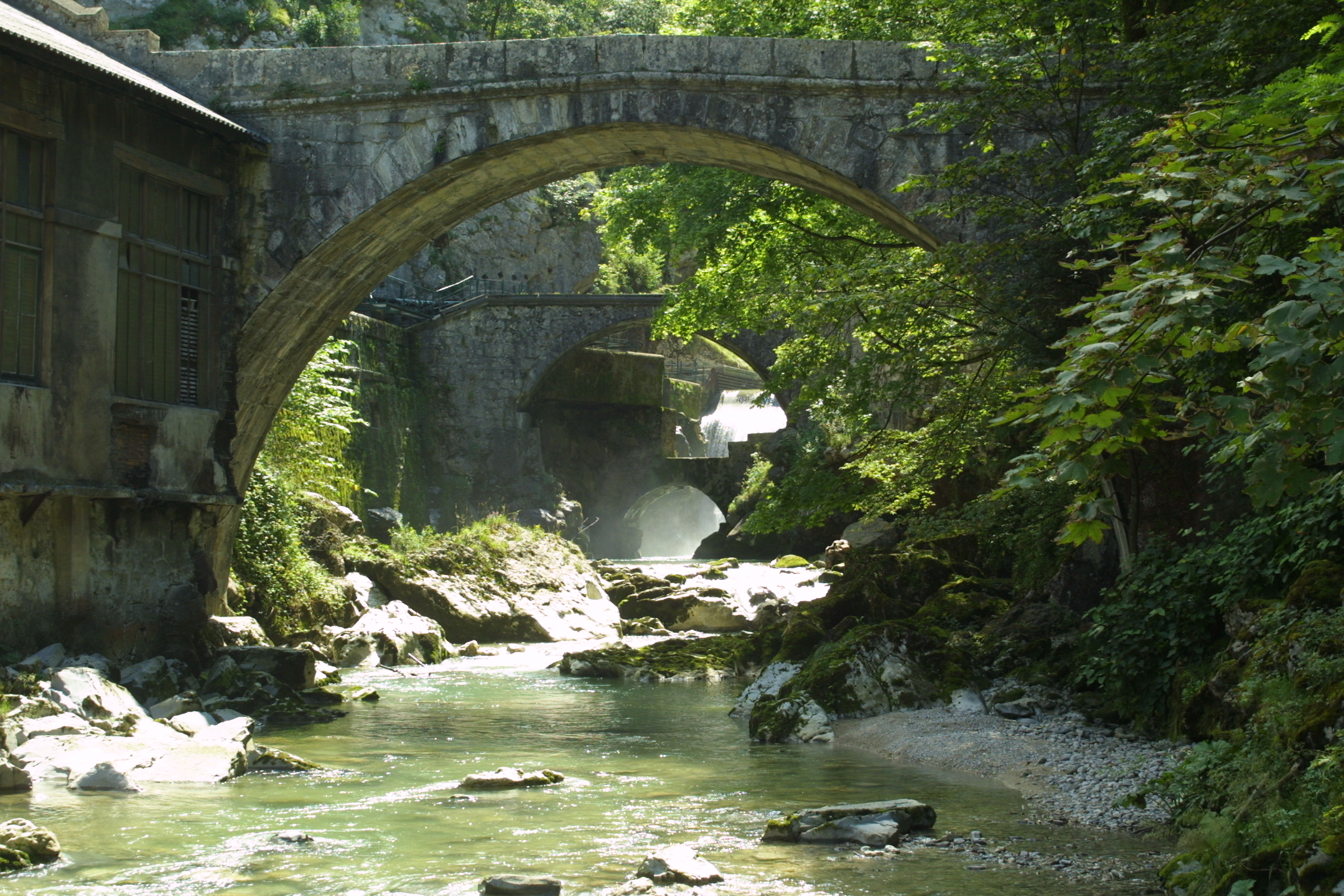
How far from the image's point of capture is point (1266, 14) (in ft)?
22.6

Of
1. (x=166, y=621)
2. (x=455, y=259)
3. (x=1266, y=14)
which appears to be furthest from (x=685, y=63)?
(x=455, y=259)

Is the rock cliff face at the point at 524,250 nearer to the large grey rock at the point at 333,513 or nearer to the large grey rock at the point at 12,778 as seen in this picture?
the large grey rock at the point at 333,513

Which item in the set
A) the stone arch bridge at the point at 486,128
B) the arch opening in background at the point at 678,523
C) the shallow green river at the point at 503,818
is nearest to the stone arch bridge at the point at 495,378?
the arch opening in background at the point at 678,523

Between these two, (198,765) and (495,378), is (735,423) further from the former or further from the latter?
(198,765)

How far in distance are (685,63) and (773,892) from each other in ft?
24.0

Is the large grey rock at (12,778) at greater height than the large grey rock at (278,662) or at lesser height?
lesser

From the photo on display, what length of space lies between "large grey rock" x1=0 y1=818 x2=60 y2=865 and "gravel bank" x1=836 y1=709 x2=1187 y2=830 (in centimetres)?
445

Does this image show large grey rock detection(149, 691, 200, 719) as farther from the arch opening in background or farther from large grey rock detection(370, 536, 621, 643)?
the arch opening in background

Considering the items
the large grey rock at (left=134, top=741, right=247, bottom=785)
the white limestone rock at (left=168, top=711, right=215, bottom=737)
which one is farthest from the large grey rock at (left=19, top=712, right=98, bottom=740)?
the large grey rock at (left=134, top=741, right=247, bottom=785)

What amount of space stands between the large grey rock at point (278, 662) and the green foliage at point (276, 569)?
2036 millimetres

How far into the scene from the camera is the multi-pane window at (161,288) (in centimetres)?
982

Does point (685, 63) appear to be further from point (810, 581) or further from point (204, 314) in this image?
point (810, 581)

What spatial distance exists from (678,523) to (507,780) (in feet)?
114

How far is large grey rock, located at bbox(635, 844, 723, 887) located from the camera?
15.7 ft
